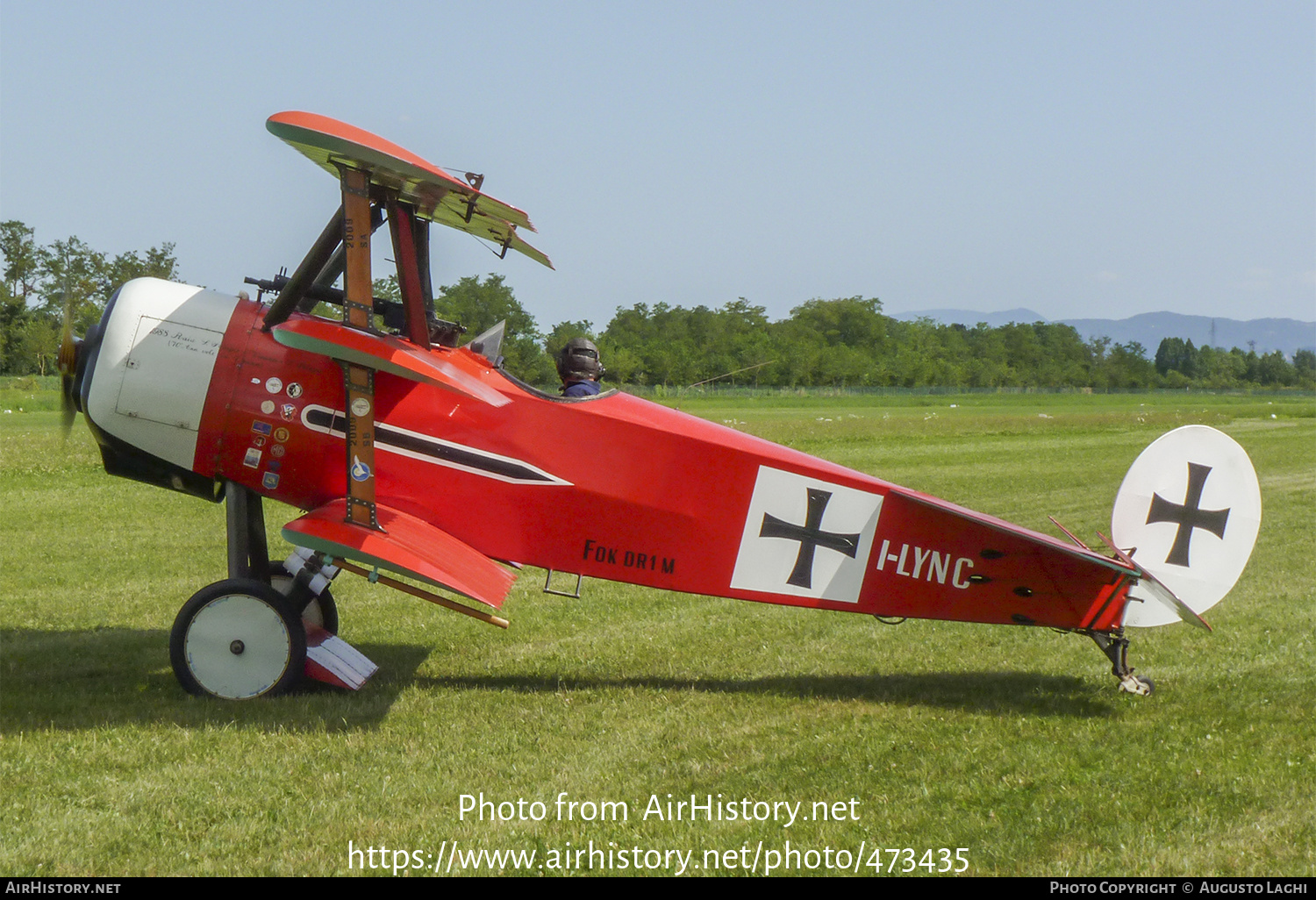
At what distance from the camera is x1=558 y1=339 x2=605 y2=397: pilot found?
25.0 feet

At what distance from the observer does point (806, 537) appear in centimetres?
695

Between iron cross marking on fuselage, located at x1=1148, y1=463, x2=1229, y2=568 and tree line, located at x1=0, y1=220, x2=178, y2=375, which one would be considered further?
tree line, located at x1=0, y1=220, x2=178, y2=375

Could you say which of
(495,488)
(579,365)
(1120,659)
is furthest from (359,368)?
(1120,659)

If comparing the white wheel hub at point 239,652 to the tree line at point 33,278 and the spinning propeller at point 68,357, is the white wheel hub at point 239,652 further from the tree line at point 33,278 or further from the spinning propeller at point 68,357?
the tree line at point 33,278

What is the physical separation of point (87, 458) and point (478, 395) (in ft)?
59.4

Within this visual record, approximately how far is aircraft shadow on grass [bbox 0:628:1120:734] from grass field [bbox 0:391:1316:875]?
32mm

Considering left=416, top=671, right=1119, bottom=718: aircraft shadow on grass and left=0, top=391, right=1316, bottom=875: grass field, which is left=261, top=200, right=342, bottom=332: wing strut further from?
left=416, top=671, right=1119, bottom=718: aircraft shadow on grass

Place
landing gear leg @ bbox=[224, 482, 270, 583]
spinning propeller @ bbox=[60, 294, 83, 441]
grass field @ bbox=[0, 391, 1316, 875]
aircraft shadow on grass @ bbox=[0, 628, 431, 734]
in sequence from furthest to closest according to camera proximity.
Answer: landing gear leg @ bbox=[224, 482, 270, 583], spinning propeller @ bbox=[60, 294, 83, 441], aircraft shadow on grass @ bbox=[0, 628, 431, 734], grass field @ bbox=[0, 391, 1316, 875]

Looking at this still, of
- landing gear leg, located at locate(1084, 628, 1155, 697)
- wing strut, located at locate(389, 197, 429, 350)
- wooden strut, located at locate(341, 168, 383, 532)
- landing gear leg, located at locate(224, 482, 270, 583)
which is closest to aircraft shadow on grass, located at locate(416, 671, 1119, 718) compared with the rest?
landing gear leg, located at locate(1084, 628, 1155, 697)

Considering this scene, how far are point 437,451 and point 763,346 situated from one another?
196 ft

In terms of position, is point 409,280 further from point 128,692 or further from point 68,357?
point 128,692

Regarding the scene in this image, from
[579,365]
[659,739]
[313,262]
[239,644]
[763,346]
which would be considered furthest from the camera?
[763,346]

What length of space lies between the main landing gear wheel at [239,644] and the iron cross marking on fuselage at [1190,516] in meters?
5.67

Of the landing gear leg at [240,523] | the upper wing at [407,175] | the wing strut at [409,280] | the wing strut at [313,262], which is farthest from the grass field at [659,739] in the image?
the upper wing at [407,175]
